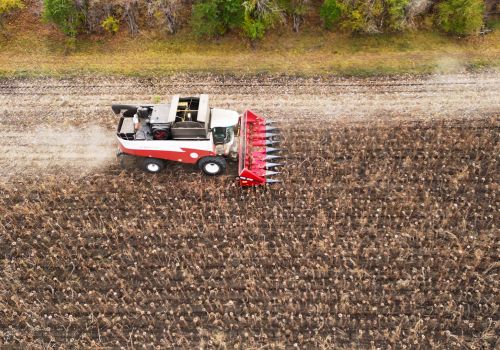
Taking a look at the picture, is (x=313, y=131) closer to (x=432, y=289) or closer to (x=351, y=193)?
(x=351, y=193)

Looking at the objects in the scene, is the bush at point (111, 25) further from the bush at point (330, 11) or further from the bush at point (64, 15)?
the bush at point (330, 11)

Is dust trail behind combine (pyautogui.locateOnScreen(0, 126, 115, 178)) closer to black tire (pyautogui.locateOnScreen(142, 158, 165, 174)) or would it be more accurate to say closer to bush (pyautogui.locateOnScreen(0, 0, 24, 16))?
black tire (pyautogui.locateOnScreen(142, 158, 165, 174))

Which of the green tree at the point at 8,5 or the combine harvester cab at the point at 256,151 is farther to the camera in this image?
the green tree at the point at 8,5

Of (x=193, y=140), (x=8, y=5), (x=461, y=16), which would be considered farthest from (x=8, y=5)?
(x=461, y=16)

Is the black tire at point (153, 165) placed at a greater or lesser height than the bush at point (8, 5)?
lesser

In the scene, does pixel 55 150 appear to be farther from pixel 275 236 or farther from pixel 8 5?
pixel 8 5

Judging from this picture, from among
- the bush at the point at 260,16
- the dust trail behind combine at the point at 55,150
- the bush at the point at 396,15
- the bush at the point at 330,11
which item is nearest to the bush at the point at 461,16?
the bush at the point at 396,15

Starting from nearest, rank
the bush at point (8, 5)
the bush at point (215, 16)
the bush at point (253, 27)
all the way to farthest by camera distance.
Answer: the bush at point (215, 16)
the bush at point (253, 27)
the bush at point (8, 5)
